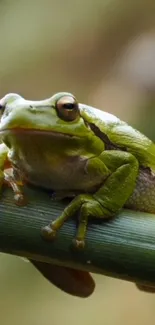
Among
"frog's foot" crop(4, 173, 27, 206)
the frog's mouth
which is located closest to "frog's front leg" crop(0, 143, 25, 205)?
"frog's foot" crop(4, 173, 27, 206)

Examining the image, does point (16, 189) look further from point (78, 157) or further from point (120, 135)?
Result: point (120, 135)

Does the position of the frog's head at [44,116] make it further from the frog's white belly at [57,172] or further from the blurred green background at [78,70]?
the blurred green background at [78,70]

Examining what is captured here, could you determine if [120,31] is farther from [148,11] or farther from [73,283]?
[73,283]

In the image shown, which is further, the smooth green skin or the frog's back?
the frog's back

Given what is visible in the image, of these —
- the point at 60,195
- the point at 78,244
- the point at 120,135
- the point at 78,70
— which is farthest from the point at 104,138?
the point at 78,70

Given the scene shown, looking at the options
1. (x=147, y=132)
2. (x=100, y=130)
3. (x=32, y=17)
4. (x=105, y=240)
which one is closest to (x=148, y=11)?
(x=32, y=17)

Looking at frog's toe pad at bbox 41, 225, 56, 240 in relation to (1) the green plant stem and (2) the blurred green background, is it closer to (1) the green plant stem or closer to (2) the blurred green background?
(1) the green plant stem

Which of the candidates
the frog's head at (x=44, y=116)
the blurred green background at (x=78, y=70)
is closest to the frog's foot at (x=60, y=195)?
the frog's head at (x=44, y=116)
